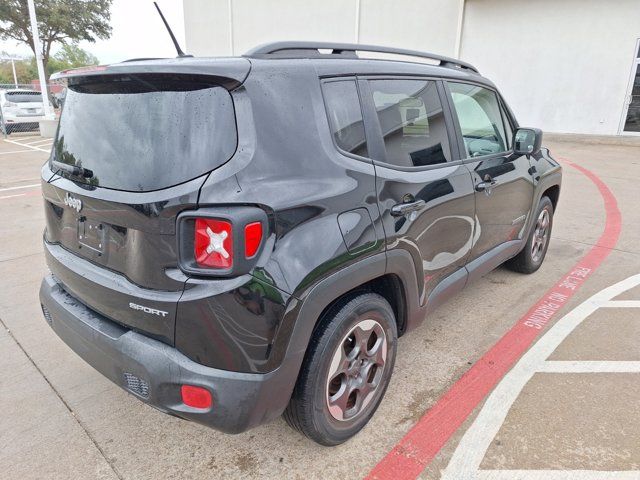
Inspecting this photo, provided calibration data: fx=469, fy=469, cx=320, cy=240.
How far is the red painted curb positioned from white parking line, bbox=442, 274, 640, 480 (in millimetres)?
67

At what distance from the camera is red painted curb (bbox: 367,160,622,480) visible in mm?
2201

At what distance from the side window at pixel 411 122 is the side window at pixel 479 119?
11.6 inches

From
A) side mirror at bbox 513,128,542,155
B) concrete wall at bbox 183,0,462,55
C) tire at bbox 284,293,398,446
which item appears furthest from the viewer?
concrete wall at bbox 183,0,462,55

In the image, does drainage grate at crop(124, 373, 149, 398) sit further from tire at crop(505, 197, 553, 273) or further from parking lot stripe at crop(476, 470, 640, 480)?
tire at crop(505, 197, 553, 273)

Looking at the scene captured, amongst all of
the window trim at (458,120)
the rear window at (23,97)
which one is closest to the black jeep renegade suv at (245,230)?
the window trim at (458,120)

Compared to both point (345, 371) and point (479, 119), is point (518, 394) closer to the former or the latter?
point (345, 371)

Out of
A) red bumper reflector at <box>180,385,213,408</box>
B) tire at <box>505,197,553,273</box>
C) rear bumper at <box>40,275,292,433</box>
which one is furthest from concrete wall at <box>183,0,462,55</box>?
red bumper reflector at <box>180,385,213,408</box>

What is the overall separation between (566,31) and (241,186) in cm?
1727

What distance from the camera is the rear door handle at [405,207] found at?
7.43ft

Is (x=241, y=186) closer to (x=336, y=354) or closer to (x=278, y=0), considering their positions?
(x=336, y=354)

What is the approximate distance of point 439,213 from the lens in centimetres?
263

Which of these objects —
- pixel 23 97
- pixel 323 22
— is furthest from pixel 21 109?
pixel 323 22

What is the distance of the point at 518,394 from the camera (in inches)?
106

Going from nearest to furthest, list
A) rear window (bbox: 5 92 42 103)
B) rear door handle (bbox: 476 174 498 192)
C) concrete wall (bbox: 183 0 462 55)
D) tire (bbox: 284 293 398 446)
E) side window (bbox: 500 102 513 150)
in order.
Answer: tire (bbox: 284 293 398 446), rear door handle (bbox: 476 174 498 192), side window (bbox: 500 102 513 150), rear window (bbox: 5 92 42 103), concrete wall (bbox: 183 0 462 55)
